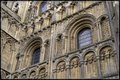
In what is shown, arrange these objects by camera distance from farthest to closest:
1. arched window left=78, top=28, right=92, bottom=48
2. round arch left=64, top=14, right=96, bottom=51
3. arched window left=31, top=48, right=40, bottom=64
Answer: arched window left=31, top=48, right=40, bottom=64
round arch left=64, top=14, right=96, bottom=51
arched window left=78, top=28, right=92, bottom=48

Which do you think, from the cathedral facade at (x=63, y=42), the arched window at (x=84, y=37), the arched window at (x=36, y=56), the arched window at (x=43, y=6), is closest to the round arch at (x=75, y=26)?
the cathedral facade at (x=63, y=42)

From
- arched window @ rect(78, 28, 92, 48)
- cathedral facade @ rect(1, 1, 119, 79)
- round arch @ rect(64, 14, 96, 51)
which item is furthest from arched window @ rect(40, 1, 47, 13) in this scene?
arched window @ rect(78, 28, 92, 48)

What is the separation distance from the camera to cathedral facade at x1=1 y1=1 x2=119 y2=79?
10836 millimetres

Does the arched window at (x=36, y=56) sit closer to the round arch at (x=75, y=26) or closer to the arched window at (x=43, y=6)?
the round arch at (x=75, y=26)

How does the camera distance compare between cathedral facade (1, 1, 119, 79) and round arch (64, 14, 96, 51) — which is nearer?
cathedral facade (1, 1, 119, 79)

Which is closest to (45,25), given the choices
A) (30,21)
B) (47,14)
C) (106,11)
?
(47,14)

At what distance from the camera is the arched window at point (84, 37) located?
12734mm

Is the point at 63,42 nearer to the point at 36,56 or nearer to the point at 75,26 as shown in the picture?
the point at 75,26

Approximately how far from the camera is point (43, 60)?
13523 mm

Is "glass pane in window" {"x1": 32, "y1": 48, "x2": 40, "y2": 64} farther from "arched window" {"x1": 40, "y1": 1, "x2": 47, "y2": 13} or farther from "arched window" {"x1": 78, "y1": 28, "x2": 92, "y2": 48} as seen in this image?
"arched window" {"x1": 40, "y1": 1, "x2": 47, "y2": 13}

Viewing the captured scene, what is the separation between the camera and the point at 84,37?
13.2 metres

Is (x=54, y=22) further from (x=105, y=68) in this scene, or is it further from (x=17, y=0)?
(x=17, y=0)

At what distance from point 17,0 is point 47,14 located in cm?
734

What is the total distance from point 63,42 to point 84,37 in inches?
55.7
